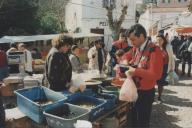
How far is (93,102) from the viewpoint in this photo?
6.40 m

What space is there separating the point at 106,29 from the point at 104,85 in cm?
3219

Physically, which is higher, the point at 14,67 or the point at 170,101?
the point at 14,67

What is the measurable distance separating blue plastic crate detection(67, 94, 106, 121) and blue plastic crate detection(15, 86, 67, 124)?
27 centimetres

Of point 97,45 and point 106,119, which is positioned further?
point 97,45

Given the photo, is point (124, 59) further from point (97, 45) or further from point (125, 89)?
point (97, 45)

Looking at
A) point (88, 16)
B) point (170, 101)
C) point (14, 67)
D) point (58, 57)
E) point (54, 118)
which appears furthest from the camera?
point (88, 16)

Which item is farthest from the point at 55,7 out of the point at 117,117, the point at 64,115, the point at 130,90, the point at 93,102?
the point at 130,90

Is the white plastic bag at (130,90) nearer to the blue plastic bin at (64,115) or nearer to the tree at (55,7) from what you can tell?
the blue plastic bin at (64,115)

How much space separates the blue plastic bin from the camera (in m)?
5.20

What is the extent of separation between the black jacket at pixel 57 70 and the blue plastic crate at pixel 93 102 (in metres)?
0.25

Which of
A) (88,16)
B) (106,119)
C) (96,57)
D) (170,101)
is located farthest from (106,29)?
(106,119)

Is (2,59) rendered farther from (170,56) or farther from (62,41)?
(62,41)

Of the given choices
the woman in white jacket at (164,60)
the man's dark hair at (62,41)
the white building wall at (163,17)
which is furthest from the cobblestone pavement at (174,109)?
the white building wall at (163,17)

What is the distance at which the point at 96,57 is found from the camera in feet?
42.7
